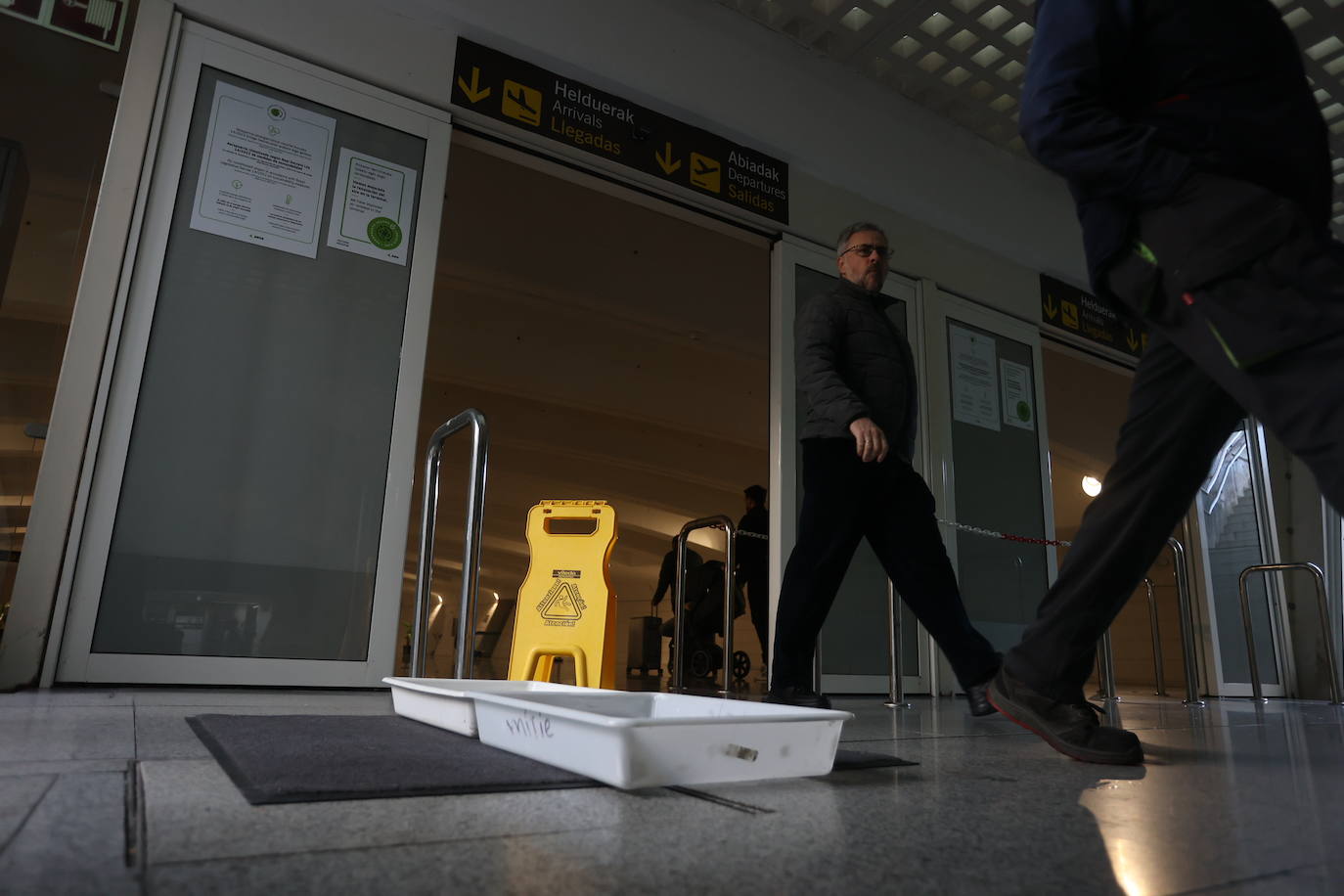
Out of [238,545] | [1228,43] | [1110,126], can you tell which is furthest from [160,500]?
[1228,43]

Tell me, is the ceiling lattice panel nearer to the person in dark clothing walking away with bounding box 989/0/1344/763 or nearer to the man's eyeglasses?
the man's eyeglasses

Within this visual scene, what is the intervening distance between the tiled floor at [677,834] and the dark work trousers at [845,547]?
1.22m

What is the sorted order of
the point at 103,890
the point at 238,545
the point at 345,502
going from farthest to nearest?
the point at 345,502 < the point at 238,545 < the point at 103,890

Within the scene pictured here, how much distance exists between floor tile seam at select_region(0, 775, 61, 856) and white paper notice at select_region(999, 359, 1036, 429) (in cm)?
572

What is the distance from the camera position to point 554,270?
25.5ft

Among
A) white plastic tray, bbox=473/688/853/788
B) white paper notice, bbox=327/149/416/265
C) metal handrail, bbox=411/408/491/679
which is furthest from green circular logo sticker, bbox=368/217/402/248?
white plastic tray, bbox=473/688/853/788

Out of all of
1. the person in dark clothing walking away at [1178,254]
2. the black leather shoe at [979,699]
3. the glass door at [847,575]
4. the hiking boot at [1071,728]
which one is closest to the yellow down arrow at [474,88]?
the glass door at [847,575]

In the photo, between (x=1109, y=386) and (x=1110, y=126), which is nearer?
(x=1110, y=126)

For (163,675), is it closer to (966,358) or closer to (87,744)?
(87,744)

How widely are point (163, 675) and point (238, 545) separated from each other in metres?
0.49

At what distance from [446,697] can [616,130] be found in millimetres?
3422

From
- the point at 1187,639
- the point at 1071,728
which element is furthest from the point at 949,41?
the point at 1071,728

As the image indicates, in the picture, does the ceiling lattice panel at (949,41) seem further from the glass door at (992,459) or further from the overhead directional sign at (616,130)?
the glass door at (992,459)

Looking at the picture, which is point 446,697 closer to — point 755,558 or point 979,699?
point 979,699
